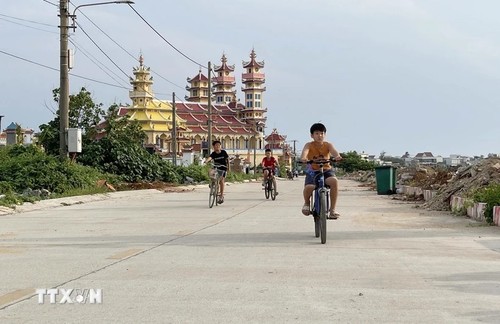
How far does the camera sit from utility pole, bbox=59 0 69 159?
2273 cm

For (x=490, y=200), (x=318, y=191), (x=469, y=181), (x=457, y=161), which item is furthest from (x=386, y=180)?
(x=457, y=161)

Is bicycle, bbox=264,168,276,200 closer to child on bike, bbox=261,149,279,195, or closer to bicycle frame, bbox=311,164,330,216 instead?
child on bike, bbox=261,149,279,195

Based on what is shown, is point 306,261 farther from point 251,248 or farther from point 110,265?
point 110,265

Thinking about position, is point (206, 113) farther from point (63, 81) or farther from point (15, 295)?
point (15, 295)

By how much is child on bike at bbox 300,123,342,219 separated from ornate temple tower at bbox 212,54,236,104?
115105 mm

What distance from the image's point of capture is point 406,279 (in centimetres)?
678

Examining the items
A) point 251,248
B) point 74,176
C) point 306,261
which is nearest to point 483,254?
point 306,261

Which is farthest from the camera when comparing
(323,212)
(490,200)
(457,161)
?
(457,161)

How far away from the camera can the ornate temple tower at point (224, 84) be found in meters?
126

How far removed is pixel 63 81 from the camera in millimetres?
22766

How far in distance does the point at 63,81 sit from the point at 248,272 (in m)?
17.2

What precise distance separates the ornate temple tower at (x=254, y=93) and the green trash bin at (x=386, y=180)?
3661 inches

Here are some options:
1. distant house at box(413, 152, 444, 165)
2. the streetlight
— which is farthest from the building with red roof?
the streetlight

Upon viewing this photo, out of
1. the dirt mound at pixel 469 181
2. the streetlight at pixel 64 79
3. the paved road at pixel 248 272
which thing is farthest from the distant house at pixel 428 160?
the paved road at pixel 248 272
